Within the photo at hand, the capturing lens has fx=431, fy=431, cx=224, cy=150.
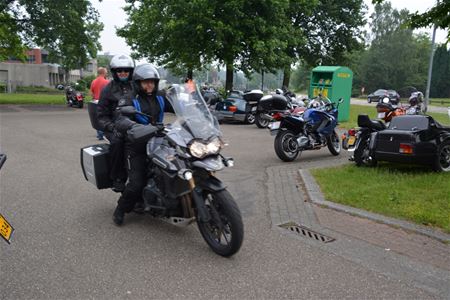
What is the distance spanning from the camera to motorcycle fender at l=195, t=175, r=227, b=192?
13.0ft

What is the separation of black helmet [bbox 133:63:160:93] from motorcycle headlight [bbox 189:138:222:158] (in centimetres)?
108

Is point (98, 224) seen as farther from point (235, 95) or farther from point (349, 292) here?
point (235, 95)

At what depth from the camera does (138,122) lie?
15.2ft

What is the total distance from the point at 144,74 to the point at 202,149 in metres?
1.19

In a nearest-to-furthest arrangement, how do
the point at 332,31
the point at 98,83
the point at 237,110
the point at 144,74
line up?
1. the point at 144,74
2. the point at 98,83
3. the point at 237,110
4. the point at 332,31

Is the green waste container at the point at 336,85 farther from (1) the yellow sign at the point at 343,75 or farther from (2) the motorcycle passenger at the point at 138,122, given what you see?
(2) the motorcycle passenger at the point at 138,122

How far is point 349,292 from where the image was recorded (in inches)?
135

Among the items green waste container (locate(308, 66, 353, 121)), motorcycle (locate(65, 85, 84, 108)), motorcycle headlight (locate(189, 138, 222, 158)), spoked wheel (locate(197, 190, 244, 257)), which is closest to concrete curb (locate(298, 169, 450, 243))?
spoked wheel (locate(197, 190, 244, 257))

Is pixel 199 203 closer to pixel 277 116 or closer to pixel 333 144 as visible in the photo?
pixel 277 116

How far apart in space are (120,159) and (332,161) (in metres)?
5.59

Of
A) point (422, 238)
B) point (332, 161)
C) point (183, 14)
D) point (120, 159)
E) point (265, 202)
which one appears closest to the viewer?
point (422, 238)

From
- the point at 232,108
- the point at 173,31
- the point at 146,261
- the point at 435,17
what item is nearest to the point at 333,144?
the point at 435,17

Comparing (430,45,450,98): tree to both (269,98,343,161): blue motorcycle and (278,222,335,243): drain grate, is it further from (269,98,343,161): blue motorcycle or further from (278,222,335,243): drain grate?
(278,222,335,243): drain grate

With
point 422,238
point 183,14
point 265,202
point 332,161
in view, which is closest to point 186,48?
point 183,14
